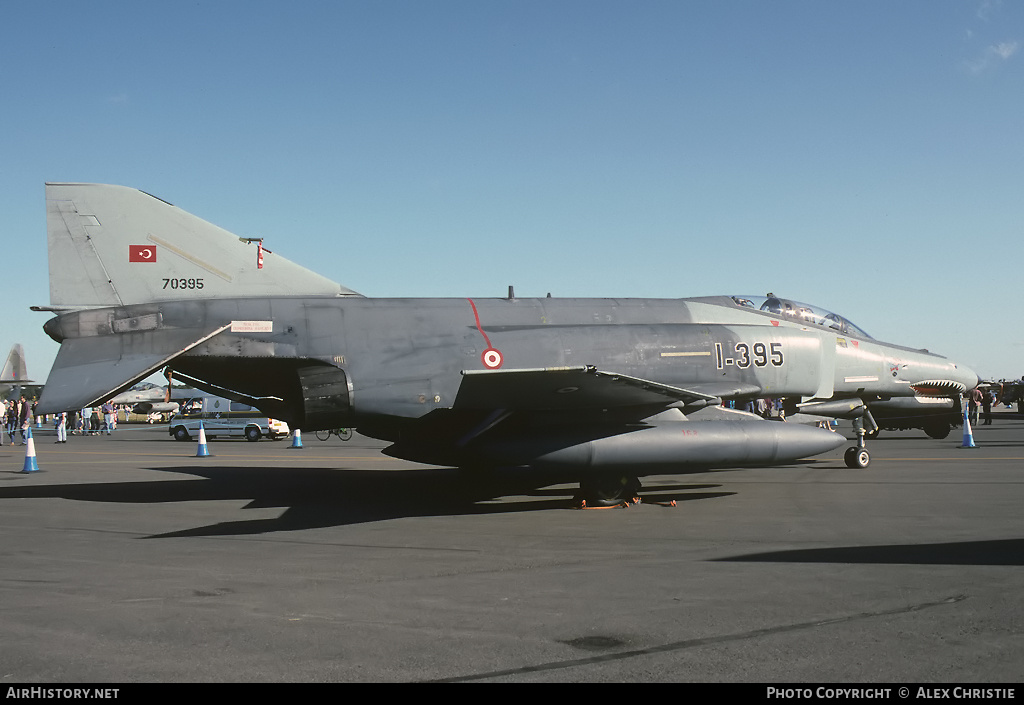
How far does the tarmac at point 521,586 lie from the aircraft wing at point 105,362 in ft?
5.40

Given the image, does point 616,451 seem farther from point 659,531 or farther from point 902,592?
point 902,592

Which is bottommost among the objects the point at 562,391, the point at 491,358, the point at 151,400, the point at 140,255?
the point at 151,400

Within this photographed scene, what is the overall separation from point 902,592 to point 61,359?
1009 cm

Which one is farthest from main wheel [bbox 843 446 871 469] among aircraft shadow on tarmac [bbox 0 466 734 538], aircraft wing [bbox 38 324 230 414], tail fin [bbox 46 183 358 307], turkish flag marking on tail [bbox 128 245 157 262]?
turkish flag marking on tail [bbox 128 245 157 262]

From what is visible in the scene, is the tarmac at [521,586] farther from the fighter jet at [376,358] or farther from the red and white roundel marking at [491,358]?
the red and white roundel marking at [491,358]

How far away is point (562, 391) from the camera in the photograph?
10.5m

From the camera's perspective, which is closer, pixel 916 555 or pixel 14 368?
pixel 916 555

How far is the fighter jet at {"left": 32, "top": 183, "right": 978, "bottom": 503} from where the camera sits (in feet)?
35.1

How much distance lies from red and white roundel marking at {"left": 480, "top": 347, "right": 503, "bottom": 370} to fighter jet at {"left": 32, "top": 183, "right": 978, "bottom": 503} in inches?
1.0

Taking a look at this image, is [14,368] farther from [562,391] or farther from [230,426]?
[562,391]

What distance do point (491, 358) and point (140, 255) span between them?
5.12 meters

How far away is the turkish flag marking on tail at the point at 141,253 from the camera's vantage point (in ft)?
37.5

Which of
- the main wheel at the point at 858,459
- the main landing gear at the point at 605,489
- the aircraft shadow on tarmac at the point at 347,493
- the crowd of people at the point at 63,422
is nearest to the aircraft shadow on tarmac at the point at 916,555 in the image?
the main landing gear at the point at 605,489

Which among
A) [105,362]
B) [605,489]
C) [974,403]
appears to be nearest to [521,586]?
[605,489]
